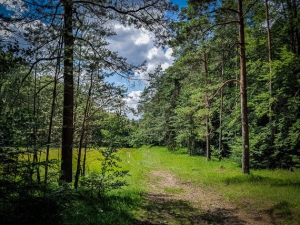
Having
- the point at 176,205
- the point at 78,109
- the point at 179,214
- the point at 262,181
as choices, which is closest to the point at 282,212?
the point at 179,214

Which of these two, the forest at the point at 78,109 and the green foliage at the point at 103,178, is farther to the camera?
the green foliage at the point at 103,178

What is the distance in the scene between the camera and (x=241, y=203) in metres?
6.93

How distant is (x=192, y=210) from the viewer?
6.55m

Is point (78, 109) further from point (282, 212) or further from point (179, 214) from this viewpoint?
point (282, 212)

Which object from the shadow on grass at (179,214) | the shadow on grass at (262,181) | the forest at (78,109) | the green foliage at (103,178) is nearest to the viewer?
the forest at (78,109)

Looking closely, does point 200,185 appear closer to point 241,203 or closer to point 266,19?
point 241,203

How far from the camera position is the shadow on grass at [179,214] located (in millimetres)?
5613

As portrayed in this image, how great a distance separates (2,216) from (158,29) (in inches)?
259

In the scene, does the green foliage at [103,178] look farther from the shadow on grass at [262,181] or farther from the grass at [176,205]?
the shadow on grass at [262,181]

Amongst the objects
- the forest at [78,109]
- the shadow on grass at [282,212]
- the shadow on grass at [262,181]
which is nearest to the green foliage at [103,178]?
the forest at [78,109]

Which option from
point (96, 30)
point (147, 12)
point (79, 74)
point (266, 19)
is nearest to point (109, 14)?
point (96, 30)

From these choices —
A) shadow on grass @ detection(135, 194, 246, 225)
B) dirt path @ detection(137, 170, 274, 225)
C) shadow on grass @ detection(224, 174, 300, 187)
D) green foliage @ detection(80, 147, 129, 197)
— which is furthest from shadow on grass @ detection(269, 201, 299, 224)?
green foliage @ detection(80, 147, 129, 197)

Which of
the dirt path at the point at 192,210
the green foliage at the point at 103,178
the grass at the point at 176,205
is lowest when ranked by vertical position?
the dirt path at the point at 192,210

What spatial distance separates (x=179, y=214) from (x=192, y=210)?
2.11ft
